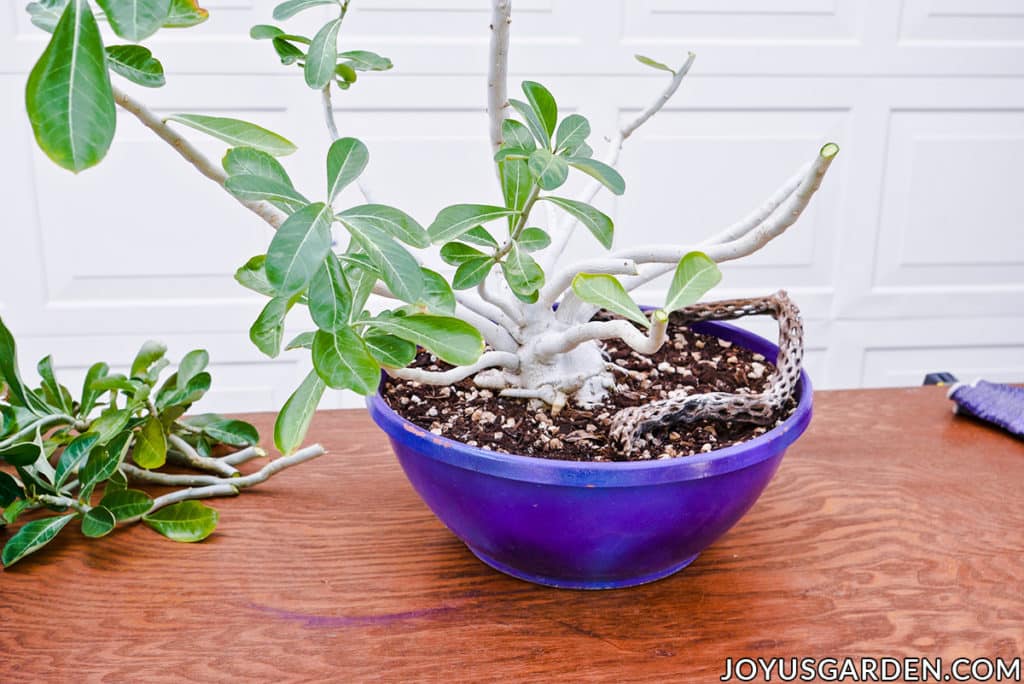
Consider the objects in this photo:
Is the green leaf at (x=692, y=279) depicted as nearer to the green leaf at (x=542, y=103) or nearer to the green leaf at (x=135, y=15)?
the green leaf at (x=542, y=103)

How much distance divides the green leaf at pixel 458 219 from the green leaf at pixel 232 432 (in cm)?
40

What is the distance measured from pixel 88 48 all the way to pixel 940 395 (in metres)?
0.95

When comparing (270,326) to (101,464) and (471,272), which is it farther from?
(101,464)

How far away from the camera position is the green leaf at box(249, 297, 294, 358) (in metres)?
0.56

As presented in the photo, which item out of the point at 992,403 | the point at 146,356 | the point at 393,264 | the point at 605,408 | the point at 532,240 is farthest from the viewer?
the point at 992,403

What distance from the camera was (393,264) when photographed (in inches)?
20.0

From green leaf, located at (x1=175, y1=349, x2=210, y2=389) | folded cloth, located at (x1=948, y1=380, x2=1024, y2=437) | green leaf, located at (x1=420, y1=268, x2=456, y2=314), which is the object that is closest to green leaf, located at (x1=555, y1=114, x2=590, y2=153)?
green leaf, located at (x1=420, y1=268, x2=456, y2=314)

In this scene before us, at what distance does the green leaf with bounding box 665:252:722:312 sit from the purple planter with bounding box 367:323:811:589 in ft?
0.38

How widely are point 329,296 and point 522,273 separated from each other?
15 centimetres

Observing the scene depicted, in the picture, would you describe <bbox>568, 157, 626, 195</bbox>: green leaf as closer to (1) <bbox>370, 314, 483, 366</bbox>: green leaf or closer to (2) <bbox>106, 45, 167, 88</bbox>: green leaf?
(1) <bbox>370, 314, 483, 366</bbox>: green leaf

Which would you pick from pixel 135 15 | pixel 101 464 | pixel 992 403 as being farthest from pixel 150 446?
pixel 992 403

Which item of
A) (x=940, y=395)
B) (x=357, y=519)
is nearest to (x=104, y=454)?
(x=357, y=519)

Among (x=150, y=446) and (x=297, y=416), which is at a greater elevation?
(x=297, y=416)

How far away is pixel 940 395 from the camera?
1.05 meters
